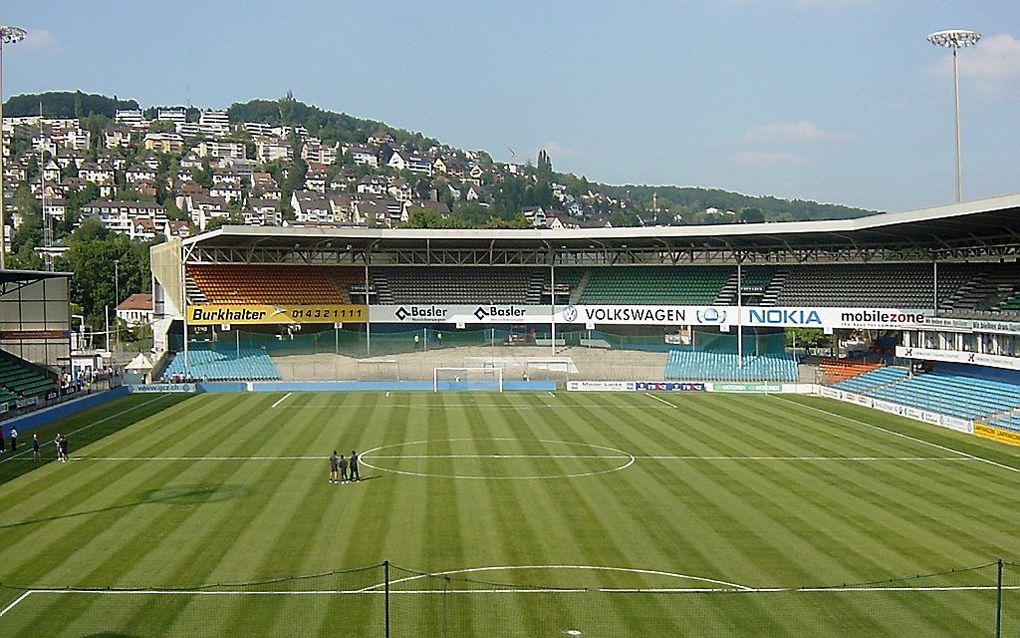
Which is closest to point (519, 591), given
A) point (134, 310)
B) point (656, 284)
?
point (656, 284)

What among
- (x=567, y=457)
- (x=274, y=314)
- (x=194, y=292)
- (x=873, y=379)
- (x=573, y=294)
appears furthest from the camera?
(x=573, y=294)

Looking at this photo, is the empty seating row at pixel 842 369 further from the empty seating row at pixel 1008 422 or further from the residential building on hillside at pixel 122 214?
the residential building on hillside at pixel 122 214

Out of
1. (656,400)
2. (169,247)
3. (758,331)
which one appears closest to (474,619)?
(656,400)

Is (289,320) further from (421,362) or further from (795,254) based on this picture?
(795,254)

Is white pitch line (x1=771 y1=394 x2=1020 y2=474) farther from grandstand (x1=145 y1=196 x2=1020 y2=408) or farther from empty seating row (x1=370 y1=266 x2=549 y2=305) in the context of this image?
empty seating row (x1=370 y1=266 x2=549 y2=305)

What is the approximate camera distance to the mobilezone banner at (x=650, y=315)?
185 feet

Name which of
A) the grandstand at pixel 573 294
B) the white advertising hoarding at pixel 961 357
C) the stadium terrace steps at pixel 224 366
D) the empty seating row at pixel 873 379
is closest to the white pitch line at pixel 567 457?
the white advertising hoarding at pixel 961 357

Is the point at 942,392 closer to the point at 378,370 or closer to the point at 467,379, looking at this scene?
the point at 467,379

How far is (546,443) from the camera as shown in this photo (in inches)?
1449

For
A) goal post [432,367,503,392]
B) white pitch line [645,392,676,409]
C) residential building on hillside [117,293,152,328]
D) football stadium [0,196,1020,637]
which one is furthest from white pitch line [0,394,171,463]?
residential building on hillside [117,293,152,328]

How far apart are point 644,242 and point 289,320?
74.4 ft

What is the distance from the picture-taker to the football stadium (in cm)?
1814

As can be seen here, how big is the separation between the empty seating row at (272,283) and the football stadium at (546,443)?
20 centimetres

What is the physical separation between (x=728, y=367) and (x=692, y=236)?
7.80 meters
